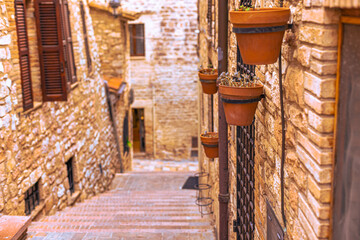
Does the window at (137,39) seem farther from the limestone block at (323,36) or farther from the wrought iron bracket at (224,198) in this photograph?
the limestone block at (323,36)

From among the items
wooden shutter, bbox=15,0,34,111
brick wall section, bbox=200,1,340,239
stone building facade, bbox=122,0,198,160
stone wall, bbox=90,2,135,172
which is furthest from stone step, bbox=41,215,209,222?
stone building facade, bbox=122,0,198,160

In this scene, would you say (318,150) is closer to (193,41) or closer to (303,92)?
(303,92)

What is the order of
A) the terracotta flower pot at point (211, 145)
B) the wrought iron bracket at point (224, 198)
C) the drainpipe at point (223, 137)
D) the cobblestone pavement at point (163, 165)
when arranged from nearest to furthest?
the drainpipe at point (223, 137)
the wrought iron bracket at point (224, 198)
the terracotta flower pot at point (211, 145)
the cobblestone pavement at point (163, 165)

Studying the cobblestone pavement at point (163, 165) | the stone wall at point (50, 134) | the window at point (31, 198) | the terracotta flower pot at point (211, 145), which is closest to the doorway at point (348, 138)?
the terracotta flower pot at point (211, 145)

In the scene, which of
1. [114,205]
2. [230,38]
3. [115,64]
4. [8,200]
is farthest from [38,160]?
[115,64]

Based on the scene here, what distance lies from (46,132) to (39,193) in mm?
993

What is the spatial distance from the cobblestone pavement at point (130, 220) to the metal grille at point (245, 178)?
1999mm

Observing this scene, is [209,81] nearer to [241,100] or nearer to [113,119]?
[241,100]

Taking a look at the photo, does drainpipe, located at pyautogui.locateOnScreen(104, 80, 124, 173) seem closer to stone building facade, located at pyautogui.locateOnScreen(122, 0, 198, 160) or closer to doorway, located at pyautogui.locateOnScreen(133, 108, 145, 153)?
stone building facade, located at pyautogui.locateOnScreen(122, 0, 198, 160)

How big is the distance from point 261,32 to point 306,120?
0.52 meters

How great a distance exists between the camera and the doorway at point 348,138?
1.55m

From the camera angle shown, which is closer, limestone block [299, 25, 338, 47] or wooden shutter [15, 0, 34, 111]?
limestone block [299, 25, 338, 47]

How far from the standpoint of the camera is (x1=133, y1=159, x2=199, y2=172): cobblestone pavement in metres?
15.8

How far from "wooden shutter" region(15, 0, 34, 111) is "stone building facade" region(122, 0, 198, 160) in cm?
1002
